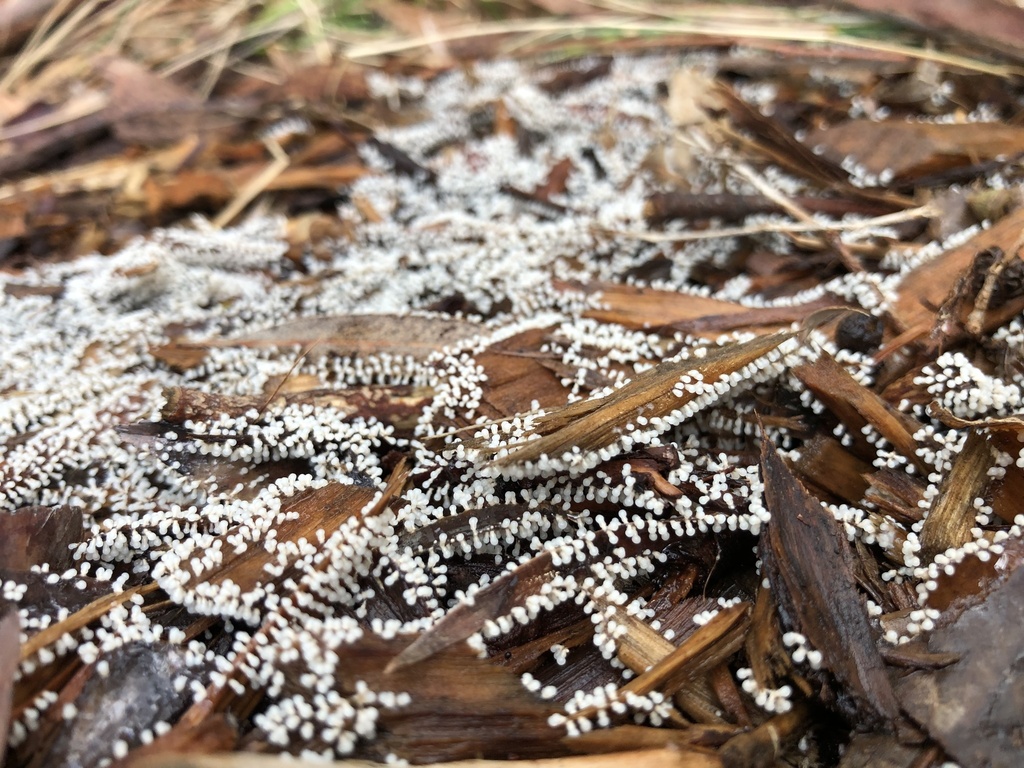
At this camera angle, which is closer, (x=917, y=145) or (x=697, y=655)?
(x=697, y=655)

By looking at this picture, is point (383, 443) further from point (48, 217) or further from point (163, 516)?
point (48, 217)

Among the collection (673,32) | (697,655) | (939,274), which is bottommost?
(697,655)

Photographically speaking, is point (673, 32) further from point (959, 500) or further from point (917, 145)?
point (959, 500)

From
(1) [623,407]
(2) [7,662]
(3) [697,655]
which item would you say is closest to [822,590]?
(3) [697,655]

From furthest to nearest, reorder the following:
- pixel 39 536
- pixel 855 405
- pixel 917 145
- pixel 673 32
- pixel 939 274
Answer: pixel 673 32, pixel 917 145, pixel 939 274, pixel 855 405, pixel 39 536

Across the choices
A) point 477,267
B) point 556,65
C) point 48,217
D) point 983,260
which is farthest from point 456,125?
point 983,260

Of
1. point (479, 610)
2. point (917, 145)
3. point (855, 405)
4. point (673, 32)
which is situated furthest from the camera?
point (673, 32)

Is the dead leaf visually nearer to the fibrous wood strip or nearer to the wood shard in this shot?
the fibrous wood strip

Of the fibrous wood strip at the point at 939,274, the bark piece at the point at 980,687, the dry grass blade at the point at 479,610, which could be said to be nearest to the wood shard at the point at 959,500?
the bark piece at the point at 980,687
